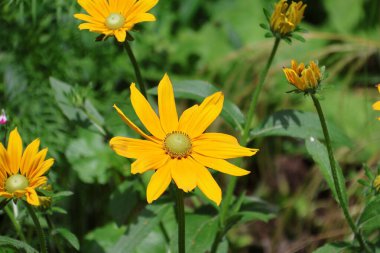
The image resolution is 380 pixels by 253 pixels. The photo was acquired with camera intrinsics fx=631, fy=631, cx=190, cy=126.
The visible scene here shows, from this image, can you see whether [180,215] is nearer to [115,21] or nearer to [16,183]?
[16,183]

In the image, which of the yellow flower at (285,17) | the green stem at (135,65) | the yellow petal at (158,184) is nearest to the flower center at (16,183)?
the yellow petal at (158,184)

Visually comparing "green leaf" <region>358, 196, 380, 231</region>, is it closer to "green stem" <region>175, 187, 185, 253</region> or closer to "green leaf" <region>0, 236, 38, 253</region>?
"green stem" <region>175, 187, 185, 253</region>

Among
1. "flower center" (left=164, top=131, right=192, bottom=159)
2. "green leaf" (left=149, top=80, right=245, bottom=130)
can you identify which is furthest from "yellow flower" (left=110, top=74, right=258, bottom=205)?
"green leaf" (left=149, top=80, right=245, bottom=130)

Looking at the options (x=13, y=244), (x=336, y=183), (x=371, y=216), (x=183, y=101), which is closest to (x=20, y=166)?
(x=13, y=244)

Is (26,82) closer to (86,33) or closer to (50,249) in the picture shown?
(86,33)

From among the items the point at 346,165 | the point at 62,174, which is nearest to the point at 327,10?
the point at 346,165

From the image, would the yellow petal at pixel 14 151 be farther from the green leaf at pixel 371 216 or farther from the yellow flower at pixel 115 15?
the green leaf at pixel 371 216
